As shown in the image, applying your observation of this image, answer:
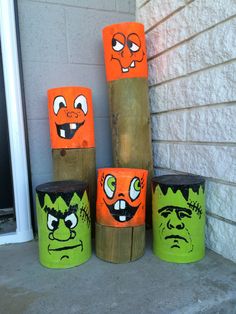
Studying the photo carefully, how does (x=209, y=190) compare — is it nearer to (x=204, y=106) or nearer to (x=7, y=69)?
(x=204, y=106)

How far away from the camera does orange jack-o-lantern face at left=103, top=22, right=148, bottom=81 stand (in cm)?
185

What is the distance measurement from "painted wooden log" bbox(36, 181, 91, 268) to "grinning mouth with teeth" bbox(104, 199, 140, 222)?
17 centimetres

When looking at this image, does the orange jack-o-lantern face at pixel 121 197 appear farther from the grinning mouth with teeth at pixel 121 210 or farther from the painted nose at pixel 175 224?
the painted nose at pixel 175 224

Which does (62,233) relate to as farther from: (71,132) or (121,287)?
(71,132)

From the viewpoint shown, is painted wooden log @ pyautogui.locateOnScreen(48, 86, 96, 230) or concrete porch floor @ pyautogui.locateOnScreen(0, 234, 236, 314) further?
painted wooden log @ pyautogui.locateOnScreen(48, 86, 96, 230)

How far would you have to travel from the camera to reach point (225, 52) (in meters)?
1.49

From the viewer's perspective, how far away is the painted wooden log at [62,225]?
149 cm

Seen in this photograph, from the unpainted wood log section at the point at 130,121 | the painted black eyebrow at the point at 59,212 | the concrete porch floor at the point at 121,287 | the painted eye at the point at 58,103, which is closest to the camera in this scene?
the concrete porch floor at the point at 121,287

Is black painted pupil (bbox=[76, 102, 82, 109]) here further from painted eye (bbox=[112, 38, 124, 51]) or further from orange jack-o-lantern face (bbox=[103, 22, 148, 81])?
painted eye (bbox=[112, 38, 124, 51])

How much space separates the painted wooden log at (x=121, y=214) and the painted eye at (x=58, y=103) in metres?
0.52

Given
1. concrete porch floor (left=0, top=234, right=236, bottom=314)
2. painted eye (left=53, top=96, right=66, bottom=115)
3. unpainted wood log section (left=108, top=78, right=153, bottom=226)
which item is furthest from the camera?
unpainted wood log section (left=108, top=78, right=153, bottom=226)

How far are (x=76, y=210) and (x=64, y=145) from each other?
482 mm

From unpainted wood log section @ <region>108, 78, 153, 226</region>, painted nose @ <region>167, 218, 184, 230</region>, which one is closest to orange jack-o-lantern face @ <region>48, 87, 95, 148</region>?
unpainted wood log section @ <region>108, 78, 153, 226</region>

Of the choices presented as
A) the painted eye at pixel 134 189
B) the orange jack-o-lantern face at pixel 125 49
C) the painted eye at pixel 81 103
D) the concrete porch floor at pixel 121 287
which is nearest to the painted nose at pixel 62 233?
the concrete porch floor at pixel 121 287
